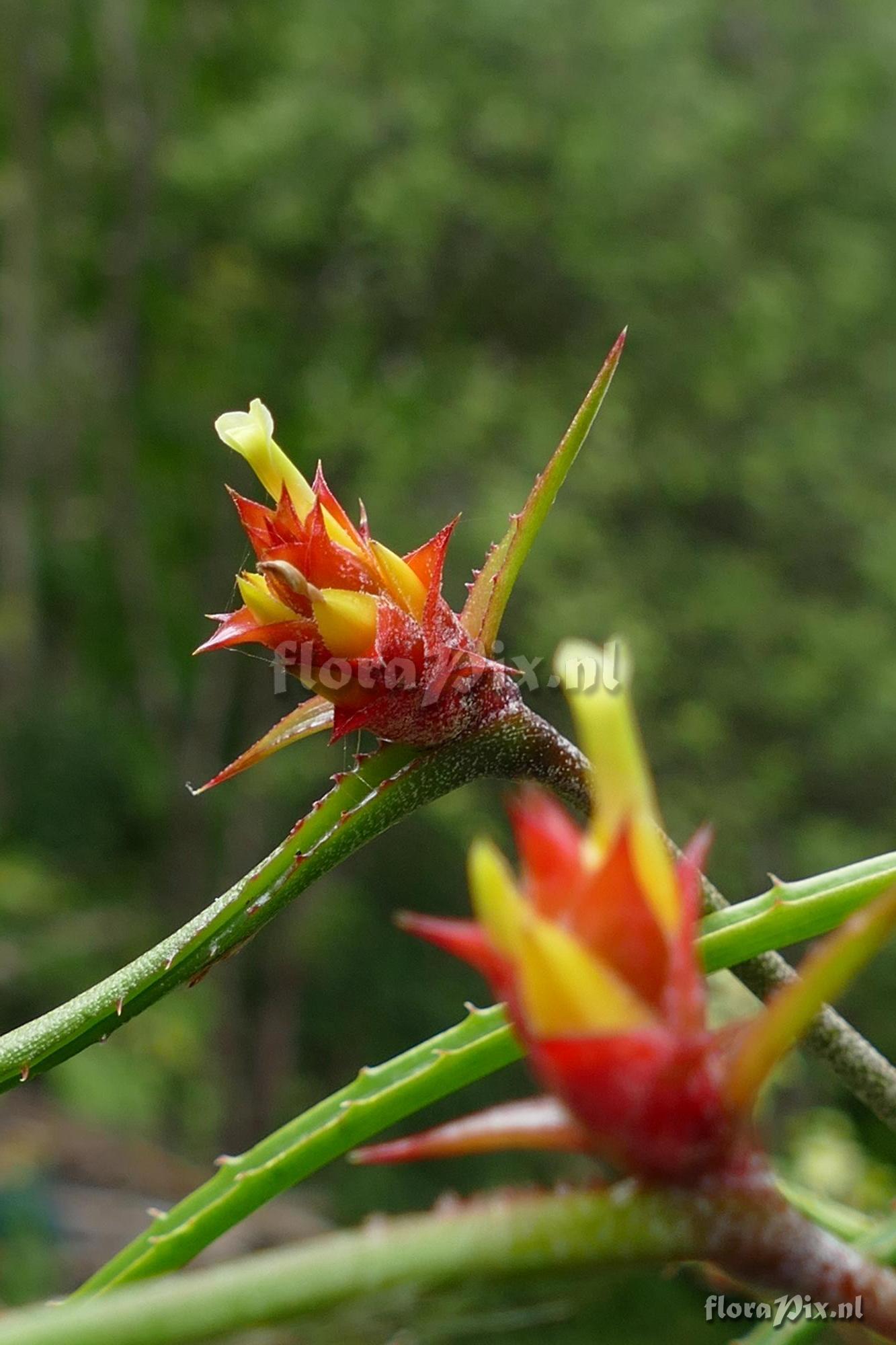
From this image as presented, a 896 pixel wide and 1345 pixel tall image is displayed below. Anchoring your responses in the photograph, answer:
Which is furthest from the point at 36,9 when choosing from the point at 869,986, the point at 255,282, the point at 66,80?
the point at 869,986

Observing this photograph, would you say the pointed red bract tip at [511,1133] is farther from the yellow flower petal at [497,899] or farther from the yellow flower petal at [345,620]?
the yellow flower petal at [345,620]

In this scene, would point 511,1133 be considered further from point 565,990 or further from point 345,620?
point 345,620

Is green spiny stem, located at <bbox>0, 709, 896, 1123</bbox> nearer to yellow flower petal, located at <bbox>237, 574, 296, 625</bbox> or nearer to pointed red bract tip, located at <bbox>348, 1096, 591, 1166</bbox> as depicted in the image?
yellow flower petal, located at <bbox>237, 574, 296, 625</bbox>

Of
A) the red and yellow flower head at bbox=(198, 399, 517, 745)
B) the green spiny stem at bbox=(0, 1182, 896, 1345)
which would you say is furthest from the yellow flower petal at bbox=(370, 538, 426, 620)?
the green spiny stem at bbox=(0, 1182, 896, 1345)

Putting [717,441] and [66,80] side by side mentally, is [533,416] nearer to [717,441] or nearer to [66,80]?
[717,441]

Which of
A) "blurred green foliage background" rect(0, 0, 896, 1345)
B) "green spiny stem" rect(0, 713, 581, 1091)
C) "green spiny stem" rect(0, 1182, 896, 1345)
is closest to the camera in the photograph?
"green spiny stem" rect(0, 1182, 896, 1345)

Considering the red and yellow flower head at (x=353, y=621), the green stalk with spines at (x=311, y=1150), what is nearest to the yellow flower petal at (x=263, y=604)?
the red and yellow flower head at (x=353, y=621)

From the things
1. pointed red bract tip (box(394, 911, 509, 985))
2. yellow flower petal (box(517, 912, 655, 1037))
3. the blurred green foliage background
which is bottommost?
yellow flower petal (box(517, 912, 655, 1037))
